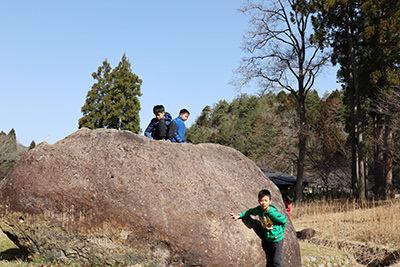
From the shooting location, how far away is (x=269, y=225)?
520 centimetres

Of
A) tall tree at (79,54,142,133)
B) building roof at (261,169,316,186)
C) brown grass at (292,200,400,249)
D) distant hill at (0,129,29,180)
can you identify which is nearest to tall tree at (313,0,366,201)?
brown grass at (292,200,400,249)

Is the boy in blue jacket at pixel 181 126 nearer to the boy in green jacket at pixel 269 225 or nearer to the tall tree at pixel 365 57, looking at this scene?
the boy in green jacket at pixel 269 225

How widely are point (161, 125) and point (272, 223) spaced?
270cm

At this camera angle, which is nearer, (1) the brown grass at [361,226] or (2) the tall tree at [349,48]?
(1) the brown grass at [361,226]

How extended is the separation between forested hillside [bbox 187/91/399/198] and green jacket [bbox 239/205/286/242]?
45.1 feet

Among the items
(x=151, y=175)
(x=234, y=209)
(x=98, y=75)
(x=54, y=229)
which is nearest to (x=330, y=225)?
(x=234, y=209)

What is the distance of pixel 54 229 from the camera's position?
518cm

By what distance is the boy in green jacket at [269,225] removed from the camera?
5.14 metres

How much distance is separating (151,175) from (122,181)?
413 millimetres

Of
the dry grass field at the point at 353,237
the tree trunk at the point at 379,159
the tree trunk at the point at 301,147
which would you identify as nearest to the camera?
the dry grass field at the point at 353,237

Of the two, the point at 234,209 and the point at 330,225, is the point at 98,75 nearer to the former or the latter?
the point at 330,225

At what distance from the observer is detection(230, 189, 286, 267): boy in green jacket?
16.9ft

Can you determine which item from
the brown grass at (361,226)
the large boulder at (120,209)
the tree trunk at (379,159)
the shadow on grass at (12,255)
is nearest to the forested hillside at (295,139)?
the tree trunk at (379,159)

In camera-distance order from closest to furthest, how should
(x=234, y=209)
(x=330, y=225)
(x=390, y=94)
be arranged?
(x=234, y=209) < (x=330, y=225) < (x=390, y=94)
